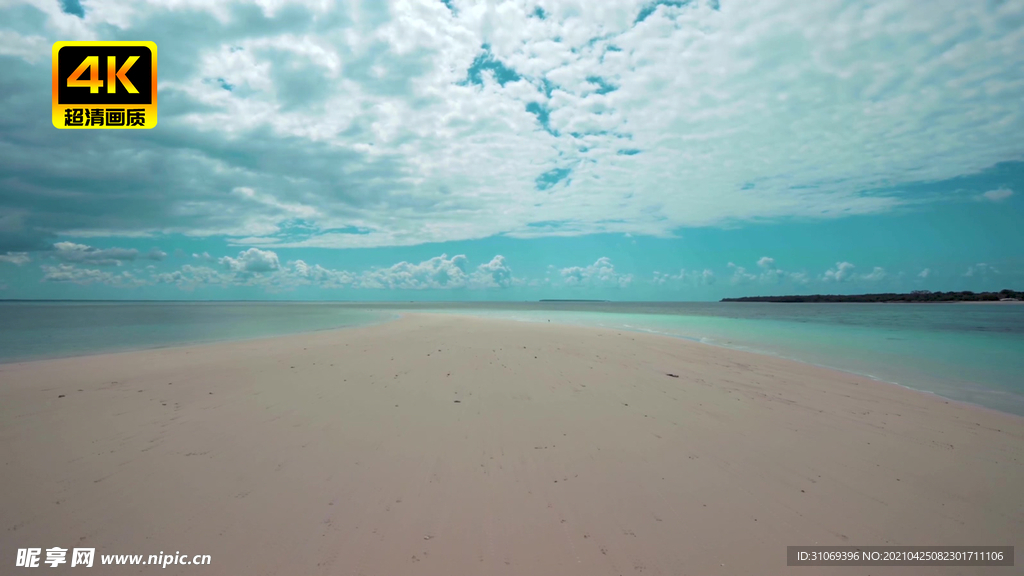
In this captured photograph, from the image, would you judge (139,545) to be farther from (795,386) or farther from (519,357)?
(795,386)

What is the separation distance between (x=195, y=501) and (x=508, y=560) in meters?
3.07

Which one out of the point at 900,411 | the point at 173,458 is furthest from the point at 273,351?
the point at 900,411

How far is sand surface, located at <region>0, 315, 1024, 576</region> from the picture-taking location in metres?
3.57

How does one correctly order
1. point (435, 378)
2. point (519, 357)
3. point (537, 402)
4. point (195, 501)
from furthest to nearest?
point (519, 357) < point (435, 378) < point (537, 402) < point (195, 501)

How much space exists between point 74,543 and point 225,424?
2985 mm

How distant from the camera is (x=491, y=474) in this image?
4902 mm

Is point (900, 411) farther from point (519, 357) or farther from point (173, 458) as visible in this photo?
point (173, 458)

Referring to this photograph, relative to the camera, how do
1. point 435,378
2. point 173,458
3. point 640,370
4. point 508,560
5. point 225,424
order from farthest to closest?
point 640,370 < point 435,378 < point 225,424 < point 173,458 < point 508,560

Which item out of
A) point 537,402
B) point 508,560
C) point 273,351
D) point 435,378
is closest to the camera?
point 508,560

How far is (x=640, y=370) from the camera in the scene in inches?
447

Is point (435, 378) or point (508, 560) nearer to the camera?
point (508, 560)

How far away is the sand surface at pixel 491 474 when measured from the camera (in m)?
3.57

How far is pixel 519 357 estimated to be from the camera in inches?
523

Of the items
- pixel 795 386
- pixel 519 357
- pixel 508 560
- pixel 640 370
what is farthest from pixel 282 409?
pixel 795 386
